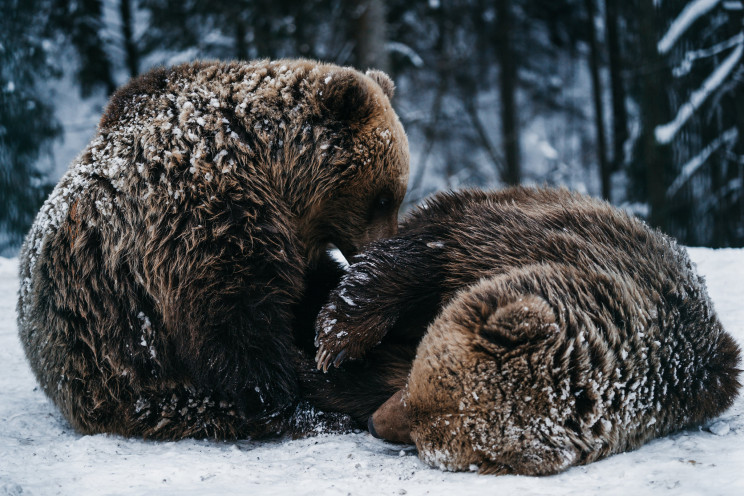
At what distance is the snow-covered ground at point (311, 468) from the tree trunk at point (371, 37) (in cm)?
834

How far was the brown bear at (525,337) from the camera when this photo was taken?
2.45 metres

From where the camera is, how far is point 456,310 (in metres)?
2.68

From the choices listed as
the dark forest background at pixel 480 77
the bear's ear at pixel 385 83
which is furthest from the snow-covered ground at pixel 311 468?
the bear's ear at pixel 385 83

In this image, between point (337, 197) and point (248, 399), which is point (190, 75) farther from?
point (248, 399)

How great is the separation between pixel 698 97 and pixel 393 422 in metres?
6.92

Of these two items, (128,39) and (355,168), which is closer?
(355,168)

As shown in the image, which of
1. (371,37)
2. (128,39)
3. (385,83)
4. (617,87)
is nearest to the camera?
(385,83)

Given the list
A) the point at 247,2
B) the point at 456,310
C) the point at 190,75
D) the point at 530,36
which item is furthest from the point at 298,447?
the point at 530,36

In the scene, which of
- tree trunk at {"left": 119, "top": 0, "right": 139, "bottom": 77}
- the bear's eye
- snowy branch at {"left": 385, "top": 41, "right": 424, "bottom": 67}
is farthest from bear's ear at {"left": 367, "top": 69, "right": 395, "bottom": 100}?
tree trunk at {"left": 119, "top": 0, "right": 139, "bottom": 77}

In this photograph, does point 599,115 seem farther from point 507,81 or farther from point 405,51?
point 405,51

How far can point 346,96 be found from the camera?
3.63 m

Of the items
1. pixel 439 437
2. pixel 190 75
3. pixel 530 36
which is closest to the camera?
pixel 439 437

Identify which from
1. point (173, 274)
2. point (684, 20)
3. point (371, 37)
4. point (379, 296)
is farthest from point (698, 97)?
point (173, 274)

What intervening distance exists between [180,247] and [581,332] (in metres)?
1.83
